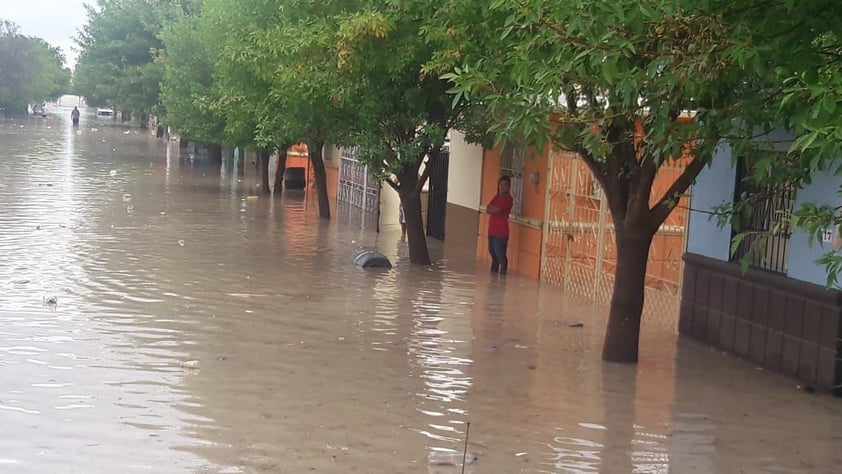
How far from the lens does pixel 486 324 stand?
42.1 feet

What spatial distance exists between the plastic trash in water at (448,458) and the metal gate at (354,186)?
66.8ft

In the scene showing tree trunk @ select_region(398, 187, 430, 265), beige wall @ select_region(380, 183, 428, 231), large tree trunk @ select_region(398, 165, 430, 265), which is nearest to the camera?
large tree trunk @ select_region(398, 165, 430, 265)

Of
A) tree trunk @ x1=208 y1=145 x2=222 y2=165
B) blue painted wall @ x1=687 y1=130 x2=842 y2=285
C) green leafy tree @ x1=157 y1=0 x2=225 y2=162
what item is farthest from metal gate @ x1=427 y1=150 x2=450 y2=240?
tree trunk @ x1=208 y1=145 x2=222 y2=165

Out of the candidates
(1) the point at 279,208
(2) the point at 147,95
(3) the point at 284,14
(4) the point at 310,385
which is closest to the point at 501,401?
(4) the point at 310,385

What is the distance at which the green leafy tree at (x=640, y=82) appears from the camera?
19.8 ft

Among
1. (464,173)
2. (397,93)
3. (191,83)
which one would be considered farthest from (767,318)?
(191,83)

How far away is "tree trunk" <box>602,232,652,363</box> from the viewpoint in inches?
398

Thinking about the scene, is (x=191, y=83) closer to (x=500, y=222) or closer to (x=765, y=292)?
(x=500, y=222)

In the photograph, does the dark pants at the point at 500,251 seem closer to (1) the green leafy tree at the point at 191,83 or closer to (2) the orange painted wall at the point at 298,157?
(1) the green leafy tree at the point at 191,83

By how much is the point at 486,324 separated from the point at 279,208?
1589cm

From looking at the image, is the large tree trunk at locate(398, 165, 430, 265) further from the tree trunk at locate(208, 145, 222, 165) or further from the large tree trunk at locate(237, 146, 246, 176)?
the tree trunk at locate(208, 145, 222, 165)

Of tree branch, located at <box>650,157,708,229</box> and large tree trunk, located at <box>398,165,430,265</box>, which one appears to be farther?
large tree trunk, located at <box>398,165,430,265</box>

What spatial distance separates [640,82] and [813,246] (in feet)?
12.2

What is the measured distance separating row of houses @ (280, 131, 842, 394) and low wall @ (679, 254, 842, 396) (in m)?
0.01
